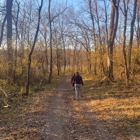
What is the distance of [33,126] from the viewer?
26.9 ft

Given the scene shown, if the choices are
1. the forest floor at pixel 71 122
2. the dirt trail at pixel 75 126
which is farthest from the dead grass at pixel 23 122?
the dirt trail at pixel 75 126

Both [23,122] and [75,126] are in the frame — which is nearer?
[75,126]

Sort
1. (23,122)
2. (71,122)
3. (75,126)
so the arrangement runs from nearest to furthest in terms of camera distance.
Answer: (75,126) < (71,122) < (23,122)

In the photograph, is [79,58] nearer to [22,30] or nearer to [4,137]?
[22,30]

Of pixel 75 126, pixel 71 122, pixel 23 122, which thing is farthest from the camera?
pixel 23 122

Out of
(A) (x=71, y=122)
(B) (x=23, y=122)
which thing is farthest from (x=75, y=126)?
(B) (x=23, y=122)

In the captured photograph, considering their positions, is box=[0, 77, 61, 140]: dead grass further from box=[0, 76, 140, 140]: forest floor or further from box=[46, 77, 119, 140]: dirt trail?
box=[46, 77, 119, 140]: dirt trail

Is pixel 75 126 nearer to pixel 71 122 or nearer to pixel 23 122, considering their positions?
→ pixel 71 122

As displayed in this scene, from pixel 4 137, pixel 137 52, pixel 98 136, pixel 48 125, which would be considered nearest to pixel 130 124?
pixel 98 136

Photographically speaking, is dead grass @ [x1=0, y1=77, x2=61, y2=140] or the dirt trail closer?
the dirt trail

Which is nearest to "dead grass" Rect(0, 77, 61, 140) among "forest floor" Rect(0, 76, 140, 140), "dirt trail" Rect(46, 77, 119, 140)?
"forest floor" Rect(0, 76, 140, 140)

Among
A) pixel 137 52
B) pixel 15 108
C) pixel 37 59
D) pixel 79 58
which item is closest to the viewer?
pixel 15 108

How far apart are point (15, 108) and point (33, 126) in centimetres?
400

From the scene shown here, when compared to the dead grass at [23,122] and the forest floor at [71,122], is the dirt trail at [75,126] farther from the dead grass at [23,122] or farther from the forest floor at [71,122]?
the dead grass at [23,122]
